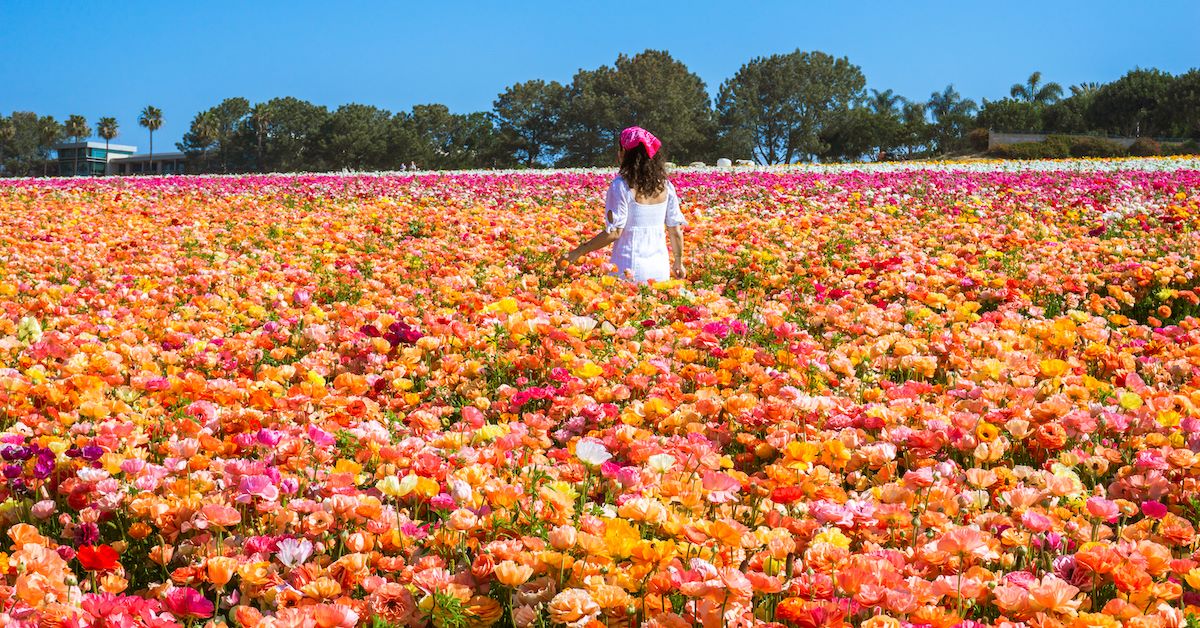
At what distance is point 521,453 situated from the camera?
335cm


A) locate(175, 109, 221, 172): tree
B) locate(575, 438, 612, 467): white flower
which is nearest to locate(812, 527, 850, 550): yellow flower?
locate(575, 438, 612, 467): white flower

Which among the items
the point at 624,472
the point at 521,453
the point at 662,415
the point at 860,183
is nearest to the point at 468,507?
the point at 624,472

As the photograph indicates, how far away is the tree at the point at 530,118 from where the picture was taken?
225 ft

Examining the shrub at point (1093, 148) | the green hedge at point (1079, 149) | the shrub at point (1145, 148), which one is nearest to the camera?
the green hedge at point (1079, 149)

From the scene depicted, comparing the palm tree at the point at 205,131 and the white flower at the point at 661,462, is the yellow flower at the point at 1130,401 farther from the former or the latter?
the palm tree at the point at 205,131

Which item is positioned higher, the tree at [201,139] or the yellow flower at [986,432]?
the tree at [201,139]

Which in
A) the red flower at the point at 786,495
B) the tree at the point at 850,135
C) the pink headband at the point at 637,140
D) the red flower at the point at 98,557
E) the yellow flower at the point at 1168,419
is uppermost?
the tree at the point at 850,135

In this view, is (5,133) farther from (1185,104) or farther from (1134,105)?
(1185,104)

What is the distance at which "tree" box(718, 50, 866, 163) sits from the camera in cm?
6925

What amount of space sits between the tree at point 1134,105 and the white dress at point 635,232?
67.1m

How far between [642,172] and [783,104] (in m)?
65.9

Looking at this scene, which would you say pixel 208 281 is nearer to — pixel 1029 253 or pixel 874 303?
pixel 874 303

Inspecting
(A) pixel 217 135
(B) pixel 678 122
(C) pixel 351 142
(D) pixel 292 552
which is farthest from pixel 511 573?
(A) pixel 217 135

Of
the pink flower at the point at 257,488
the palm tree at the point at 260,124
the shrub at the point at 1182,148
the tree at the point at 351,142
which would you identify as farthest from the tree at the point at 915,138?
the pink flower at the point at 257,488
